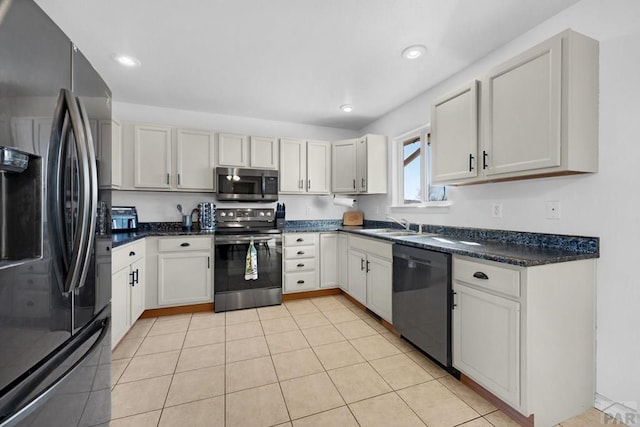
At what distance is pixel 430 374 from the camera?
1.92m

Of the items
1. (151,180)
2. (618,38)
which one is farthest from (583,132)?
(151,180)

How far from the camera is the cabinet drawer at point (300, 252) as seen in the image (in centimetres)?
341

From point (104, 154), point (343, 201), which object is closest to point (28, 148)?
point (104, 154)

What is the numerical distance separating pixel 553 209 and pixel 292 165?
2794mm

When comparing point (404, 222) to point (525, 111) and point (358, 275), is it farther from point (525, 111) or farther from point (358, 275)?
point (525, 111)

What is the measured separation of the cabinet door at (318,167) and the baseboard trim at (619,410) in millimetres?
3134

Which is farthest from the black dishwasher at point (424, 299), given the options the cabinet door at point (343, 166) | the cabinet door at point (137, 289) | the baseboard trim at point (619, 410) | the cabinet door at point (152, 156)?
the cabinet door at point (152, 156)

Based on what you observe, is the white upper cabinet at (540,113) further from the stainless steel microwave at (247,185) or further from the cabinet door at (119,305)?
the cabinet door at (119,305)

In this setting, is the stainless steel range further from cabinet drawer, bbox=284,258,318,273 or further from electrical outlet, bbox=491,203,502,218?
electrical outlet, bbox=491,203,502,218

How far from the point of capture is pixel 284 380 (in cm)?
186

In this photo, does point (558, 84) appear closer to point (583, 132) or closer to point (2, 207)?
point (583, 132)

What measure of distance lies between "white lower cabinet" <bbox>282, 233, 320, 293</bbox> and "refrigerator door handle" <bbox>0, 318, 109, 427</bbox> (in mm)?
2248

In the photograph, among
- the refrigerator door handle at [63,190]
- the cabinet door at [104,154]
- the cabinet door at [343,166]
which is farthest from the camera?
the cabinet door at [343,166]

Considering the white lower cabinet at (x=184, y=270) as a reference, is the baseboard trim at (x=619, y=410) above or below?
below
